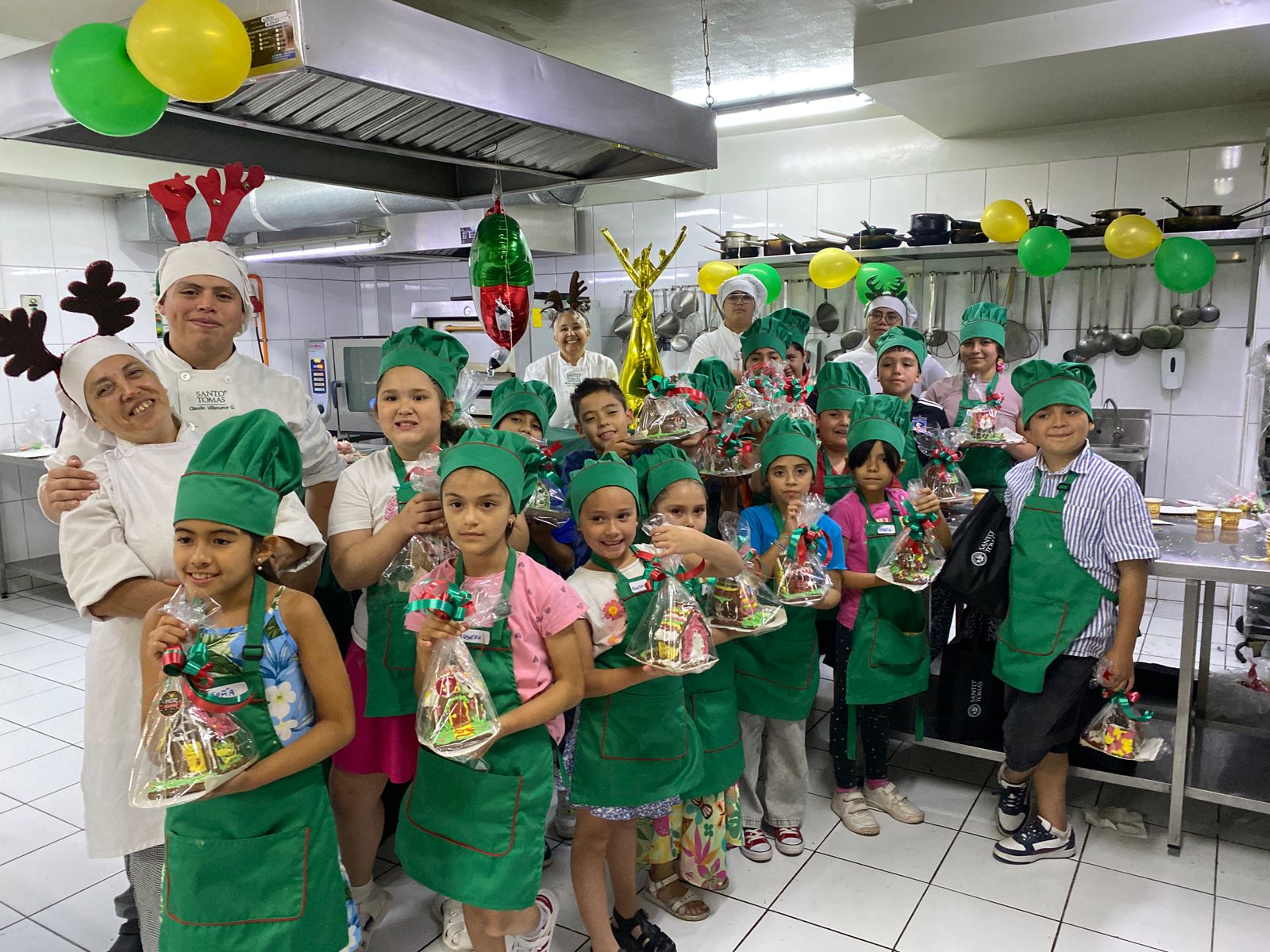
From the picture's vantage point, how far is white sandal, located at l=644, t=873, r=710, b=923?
2.32 meters

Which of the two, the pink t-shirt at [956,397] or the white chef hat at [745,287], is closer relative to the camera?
the pink t-shirt at [956,397]

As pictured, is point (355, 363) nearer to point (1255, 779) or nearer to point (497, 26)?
point (497, 26)

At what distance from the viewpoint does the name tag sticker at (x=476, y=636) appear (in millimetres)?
1731

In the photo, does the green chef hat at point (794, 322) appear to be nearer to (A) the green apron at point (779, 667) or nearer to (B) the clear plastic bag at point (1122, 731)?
(A) the green apron at point (779, 667)

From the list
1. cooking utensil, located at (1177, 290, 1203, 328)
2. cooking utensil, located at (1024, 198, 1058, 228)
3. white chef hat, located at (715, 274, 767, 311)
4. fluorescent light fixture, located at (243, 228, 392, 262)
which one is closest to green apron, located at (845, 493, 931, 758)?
white chef hat, located at (715, 274, 767, 311)

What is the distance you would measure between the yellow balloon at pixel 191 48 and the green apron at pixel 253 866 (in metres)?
0.91

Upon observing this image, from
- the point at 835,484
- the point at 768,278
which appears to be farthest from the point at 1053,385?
the point at 768,278

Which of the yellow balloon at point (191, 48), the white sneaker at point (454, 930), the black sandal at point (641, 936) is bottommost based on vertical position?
the white sneaker at point (454, 930)

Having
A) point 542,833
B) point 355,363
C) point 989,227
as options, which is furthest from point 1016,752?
point 355,363

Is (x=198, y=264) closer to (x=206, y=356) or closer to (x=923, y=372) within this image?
(x=206, y=356)

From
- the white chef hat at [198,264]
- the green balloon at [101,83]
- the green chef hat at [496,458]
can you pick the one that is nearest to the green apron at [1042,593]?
the green chef hat at [496,458]

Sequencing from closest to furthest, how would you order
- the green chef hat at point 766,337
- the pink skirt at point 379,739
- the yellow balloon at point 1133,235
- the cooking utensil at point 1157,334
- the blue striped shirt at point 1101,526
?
the pink skirt at point 379,739 → the blue striped shirt at point 1101,526 → the green chef hat at point 766,337 → the yellow balloon at point 1133,235 → the cooking utensil at point 1157,334

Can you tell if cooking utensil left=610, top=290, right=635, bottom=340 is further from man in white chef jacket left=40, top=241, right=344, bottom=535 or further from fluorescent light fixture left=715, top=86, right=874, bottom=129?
man in white chef jacket left=40, top=241, right=344, bottom=535

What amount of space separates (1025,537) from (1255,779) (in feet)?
3.49
